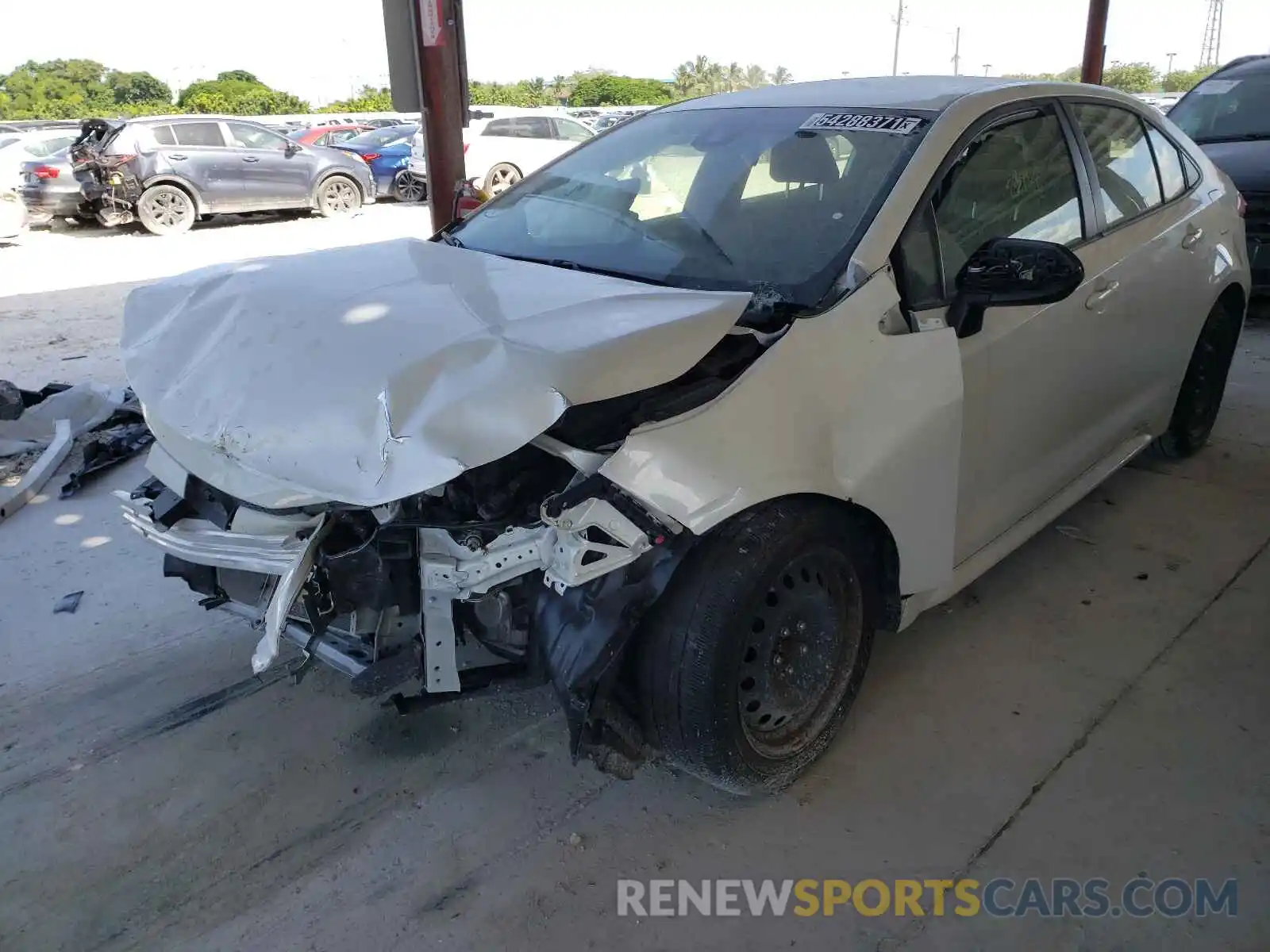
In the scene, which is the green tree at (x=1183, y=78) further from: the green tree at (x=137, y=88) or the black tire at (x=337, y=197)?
the green tree at (x=137, y=88)

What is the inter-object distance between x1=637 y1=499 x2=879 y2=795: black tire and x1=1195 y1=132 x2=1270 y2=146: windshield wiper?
22.7 ft

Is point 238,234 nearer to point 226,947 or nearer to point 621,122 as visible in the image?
point 621,122

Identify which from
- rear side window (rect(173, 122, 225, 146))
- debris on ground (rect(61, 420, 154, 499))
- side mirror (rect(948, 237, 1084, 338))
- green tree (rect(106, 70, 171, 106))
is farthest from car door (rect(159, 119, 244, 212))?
green tree (rect(106, 70, 171, 106))

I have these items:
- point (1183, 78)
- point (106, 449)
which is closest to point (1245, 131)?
point (106, 449)

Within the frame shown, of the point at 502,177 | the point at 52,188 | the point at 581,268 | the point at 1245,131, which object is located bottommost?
the point at 502,177

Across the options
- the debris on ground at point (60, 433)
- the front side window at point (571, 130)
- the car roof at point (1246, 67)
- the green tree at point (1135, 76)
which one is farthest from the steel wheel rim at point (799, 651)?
the green tree at point (1135, 76)

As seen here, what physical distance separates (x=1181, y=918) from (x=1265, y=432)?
3.66 m

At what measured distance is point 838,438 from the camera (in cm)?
230

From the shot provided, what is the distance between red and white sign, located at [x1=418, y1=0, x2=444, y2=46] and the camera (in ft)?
18.5

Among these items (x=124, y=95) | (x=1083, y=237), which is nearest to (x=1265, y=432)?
(x=1083, y=237)

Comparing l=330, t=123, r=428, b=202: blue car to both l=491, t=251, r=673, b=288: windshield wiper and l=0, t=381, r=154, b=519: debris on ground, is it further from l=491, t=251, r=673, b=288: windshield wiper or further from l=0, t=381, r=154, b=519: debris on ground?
l=491, t=251, r=673, b=288: windshield wiper

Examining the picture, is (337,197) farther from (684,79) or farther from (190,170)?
(684,79)

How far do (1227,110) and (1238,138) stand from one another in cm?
43

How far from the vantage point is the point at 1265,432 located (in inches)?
195
